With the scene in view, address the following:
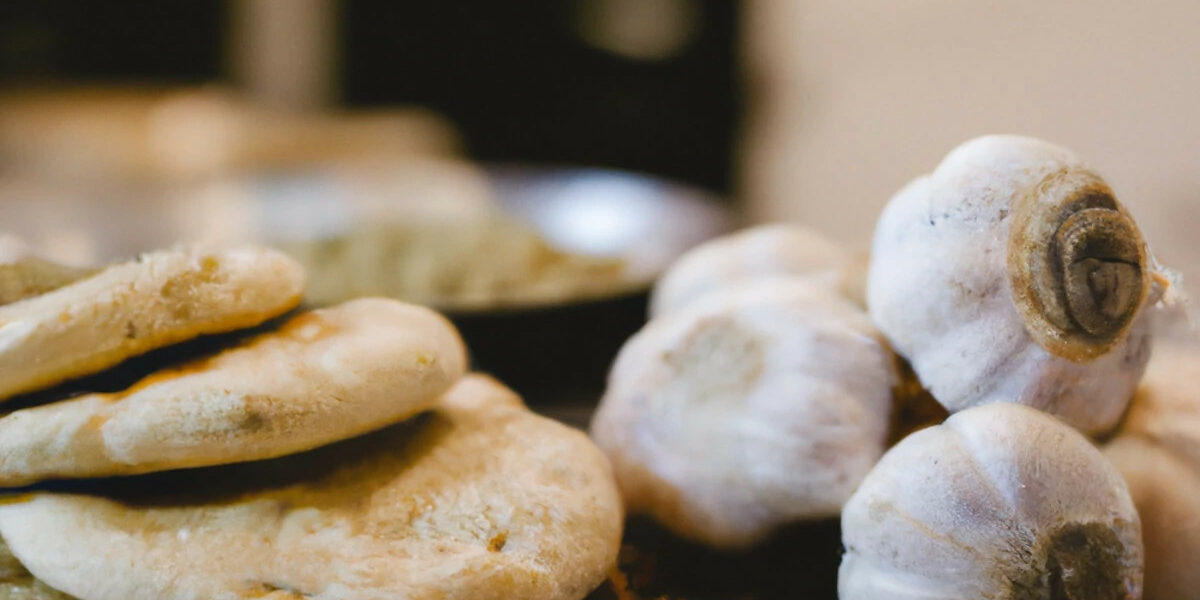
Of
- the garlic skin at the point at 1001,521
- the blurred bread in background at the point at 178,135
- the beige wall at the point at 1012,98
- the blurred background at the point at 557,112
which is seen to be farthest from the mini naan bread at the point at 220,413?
the blurred bread in background at the point at 178,135

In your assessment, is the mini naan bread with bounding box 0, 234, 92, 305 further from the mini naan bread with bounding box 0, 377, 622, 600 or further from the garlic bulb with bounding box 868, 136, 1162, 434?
the garlic bulb with bounding box 868, 136, 1162, 434

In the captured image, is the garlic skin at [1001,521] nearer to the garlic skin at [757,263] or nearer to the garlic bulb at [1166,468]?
the garlic bulb at [1166,468]

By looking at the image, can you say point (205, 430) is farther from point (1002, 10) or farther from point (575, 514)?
point (1002, 10)

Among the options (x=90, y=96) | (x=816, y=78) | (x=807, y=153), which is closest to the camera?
(x=807, y=153)

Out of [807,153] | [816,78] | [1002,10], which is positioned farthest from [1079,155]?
[816,78]

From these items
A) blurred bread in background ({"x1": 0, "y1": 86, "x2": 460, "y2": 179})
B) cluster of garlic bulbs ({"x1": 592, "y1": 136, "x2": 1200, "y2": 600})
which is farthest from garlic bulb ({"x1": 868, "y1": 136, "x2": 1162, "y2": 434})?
blurred bread in background ({"x1": 0, "y1": 86, "x2": 460, "y2": 179})
